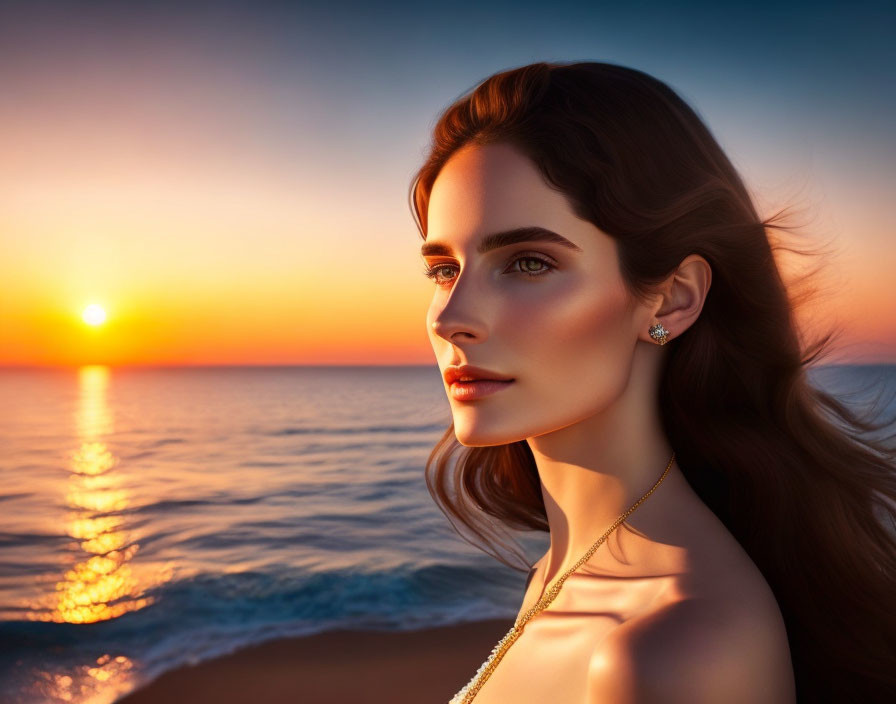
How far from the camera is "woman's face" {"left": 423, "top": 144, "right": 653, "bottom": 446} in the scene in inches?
72.0

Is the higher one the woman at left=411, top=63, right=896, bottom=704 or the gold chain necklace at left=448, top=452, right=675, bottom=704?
the woman at left=411, top=63, right=896, bottom=704

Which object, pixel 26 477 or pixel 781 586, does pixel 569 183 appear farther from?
pixel 26 477

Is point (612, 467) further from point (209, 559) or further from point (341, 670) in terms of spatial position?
point (209, 559)

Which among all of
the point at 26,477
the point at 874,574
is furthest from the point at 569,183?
the point at 26,477

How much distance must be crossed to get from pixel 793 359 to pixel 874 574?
1.77 feet

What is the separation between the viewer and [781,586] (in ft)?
6.47

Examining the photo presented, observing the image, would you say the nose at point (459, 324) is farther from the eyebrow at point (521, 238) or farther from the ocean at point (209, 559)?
the ocean at point (209, 559)

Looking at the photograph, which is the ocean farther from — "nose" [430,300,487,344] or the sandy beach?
"nose" [430,300,487,344]

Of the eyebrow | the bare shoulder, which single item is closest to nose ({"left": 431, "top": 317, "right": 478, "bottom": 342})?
the eyebrow

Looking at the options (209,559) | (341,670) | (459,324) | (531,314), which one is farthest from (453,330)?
(209,559)

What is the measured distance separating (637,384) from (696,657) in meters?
0.72

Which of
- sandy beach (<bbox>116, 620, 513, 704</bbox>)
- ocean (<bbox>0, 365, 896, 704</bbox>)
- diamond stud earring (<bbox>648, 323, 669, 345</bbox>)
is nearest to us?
diamond stud earring (<bbox>648, 323, 669, 345</bbox>)

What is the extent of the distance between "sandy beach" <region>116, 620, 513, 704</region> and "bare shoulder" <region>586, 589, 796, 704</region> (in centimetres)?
498

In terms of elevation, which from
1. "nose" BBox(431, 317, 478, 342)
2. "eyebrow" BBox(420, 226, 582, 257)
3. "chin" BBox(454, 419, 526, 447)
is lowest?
"chin" BBox(454, 419, 526, 447)
